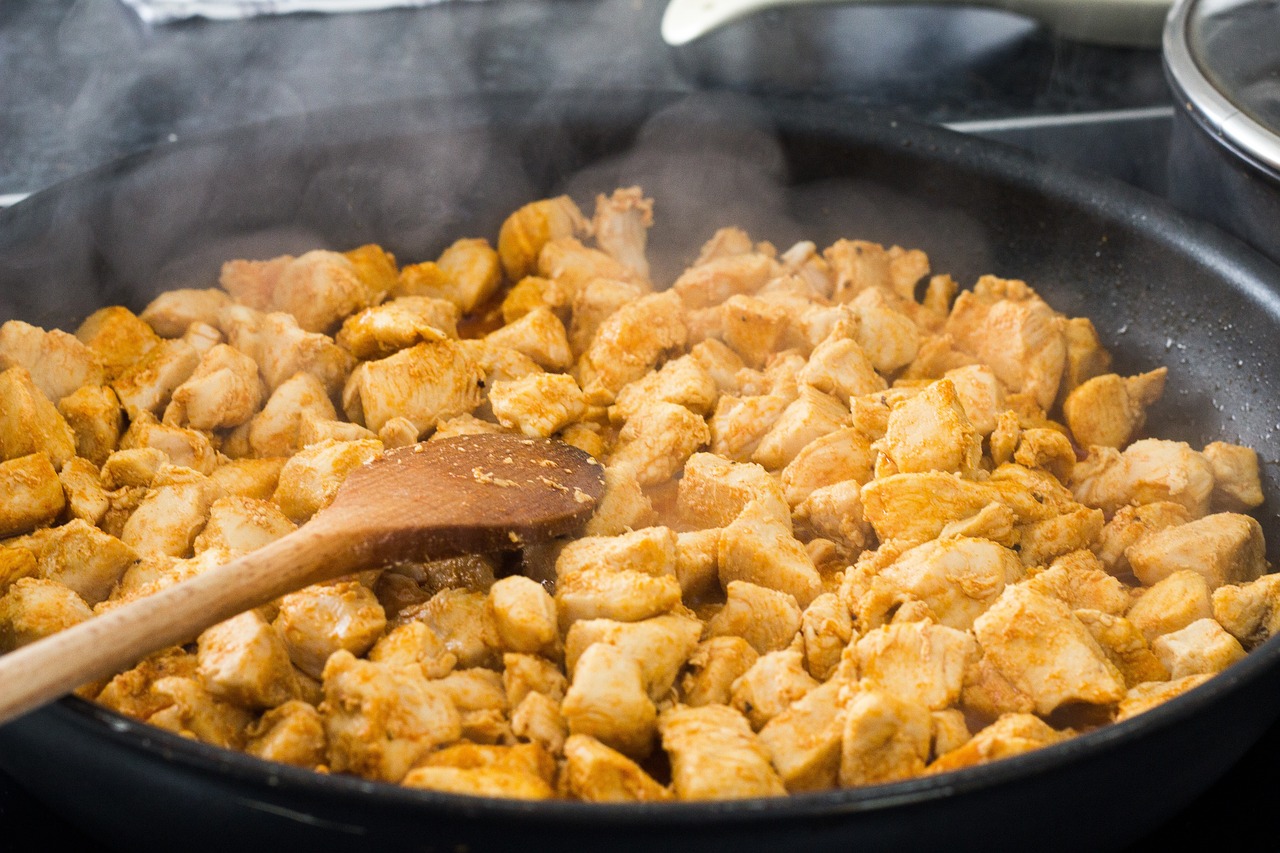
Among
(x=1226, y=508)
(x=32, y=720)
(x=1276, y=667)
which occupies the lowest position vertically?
(x=1226, y=508)

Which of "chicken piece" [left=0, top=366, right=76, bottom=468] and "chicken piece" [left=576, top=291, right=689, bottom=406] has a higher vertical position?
"chicken piece" [left=0, top=366, right=76, bottom=468]

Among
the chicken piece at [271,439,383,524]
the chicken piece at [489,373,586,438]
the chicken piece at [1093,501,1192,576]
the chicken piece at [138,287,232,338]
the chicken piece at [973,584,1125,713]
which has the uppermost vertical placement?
the chicken piece at [138,287,232,338]

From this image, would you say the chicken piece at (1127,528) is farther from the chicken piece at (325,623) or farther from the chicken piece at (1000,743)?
the chicken piece at (325,623)

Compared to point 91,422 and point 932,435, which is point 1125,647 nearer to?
point 932,435

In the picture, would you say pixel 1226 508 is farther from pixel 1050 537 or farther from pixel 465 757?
pixel 465 757

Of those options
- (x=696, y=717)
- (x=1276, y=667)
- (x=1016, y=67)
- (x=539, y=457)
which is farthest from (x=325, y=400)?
(x=1016, y=67)

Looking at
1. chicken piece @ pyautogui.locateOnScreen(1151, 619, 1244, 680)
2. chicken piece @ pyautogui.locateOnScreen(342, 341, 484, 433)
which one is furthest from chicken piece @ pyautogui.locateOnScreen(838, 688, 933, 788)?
chicken piece @ pyautogui.locateOnScreen(342, 341, 484, 433)

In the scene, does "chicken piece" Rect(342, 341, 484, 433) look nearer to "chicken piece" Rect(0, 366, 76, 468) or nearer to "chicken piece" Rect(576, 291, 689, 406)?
"chicken piece" Rect(576, 291, 689, 406)

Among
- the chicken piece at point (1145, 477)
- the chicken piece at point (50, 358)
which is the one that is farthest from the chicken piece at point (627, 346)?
the chicken piece at point (50, 358)
